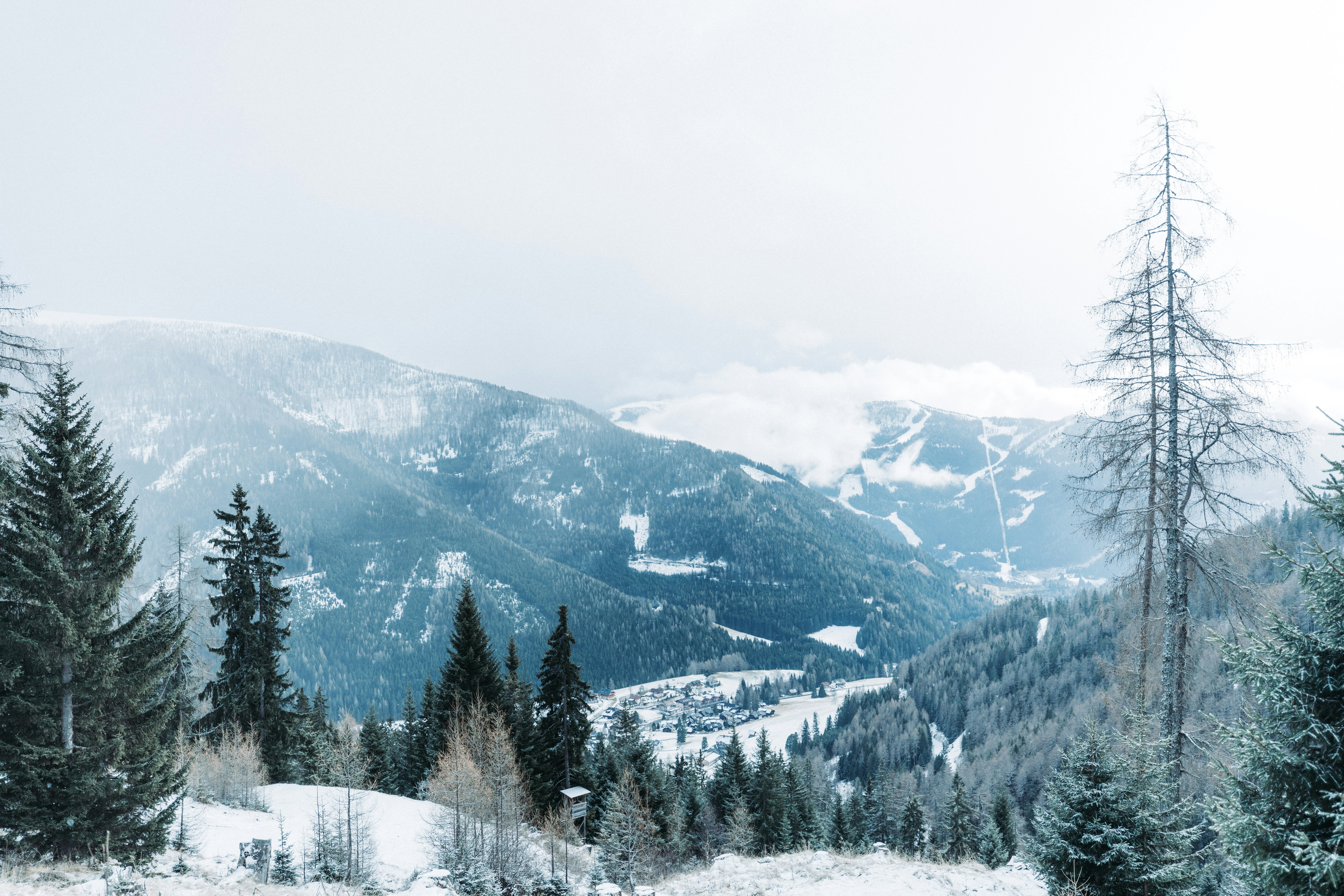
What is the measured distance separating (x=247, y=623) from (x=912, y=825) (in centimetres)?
5615

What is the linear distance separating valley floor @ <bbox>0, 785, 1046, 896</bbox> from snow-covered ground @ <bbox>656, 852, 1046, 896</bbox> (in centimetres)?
4

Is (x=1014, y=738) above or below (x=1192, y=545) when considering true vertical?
below

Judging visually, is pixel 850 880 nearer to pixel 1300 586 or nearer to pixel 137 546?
pixel 1300 586

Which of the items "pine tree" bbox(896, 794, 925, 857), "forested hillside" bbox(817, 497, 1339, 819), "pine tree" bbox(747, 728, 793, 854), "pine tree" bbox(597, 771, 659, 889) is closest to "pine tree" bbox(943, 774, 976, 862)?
"pine tree" bbox(896, 794, 925, 857)

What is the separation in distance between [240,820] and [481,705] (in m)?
10.7

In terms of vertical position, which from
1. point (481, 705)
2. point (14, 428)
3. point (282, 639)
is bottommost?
point (481, 705)

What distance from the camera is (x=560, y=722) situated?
3325 cm

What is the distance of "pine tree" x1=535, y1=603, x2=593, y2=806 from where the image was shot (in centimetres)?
3275

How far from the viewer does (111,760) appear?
1373cm

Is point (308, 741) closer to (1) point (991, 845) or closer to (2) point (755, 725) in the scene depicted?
(1) point (991, 845)

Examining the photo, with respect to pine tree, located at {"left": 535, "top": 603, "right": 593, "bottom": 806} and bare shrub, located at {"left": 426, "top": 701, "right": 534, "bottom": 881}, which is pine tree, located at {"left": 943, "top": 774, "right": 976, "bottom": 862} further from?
bare shrub, located at {"left": 426, "top": 701, "right": 534, "bottom": 881}

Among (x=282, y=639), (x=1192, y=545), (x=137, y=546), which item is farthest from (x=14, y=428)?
(x=1192, y=545)

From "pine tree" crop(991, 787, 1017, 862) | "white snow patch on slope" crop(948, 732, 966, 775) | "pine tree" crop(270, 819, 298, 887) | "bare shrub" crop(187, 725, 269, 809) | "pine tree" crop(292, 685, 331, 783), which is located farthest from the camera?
"white snow patch on slope" crop(948, 732, 966, 775)

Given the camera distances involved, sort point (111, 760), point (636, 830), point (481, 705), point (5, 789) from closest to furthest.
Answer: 1. point (5, 789)
2. point (111, 760)
3. point (636, 830)
4. point (481, 705)
